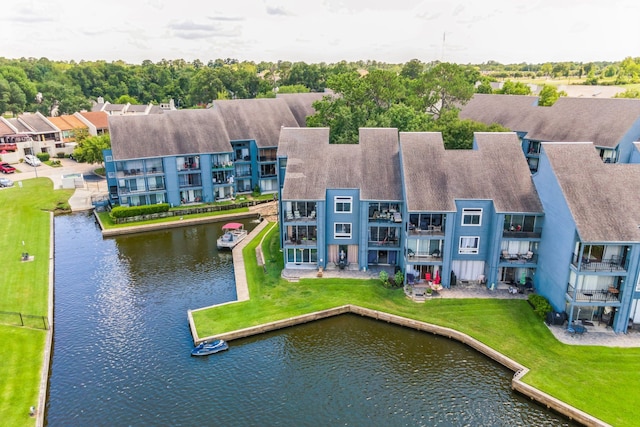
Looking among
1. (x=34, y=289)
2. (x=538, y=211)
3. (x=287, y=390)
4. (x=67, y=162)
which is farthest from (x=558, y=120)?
(x=67, y=162)

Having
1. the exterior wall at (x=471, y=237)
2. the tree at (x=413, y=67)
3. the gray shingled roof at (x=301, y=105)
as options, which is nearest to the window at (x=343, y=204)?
the exterior wall at (x=471, y=237)

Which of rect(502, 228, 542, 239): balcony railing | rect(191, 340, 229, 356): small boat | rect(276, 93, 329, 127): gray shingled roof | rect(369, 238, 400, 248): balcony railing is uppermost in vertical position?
rect(276, 93, 329, 127): gray shingled roof

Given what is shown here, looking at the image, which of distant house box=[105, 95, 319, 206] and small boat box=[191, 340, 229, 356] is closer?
small boat box=[191, 340, 229, 356]

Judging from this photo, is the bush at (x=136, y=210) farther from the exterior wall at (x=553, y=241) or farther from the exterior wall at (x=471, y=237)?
the exterior wall at (x=553, y=241)

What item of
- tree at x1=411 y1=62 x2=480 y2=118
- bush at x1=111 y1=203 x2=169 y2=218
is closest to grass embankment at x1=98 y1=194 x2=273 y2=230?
bush at x1=111 y1=203 x2=169 y2=218

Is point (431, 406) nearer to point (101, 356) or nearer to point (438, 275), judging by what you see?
point (438, 275)

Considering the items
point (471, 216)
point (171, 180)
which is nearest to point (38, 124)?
point (171, 180)

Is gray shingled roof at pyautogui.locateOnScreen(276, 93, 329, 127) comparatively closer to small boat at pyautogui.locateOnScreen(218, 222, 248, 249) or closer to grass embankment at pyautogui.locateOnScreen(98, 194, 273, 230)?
grass embankment at pyautogui.locateOnScreen(98, 194, 273, 230)
